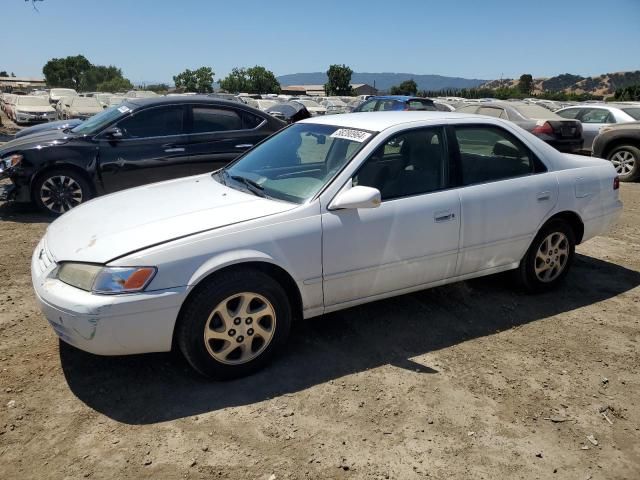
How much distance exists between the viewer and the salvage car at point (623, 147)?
10539 mm

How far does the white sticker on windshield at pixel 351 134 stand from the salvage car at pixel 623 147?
350 inches

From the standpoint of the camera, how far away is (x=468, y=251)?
4004 mm

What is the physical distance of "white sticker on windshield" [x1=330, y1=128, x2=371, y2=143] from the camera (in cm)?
375

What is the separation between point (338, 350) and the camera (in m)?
3.67

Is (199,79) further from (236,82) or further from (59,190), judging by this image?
(59,190)

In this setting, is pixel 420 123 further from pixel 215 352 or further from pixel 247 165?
pixel 215 352

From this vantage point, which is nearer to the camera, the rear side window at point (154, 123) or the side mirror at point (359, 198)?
the side mirror at point (359, 198)

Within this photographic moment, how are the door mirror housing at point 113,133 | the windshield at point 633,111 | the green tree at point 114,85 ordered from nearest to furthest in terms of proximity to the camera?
1. the door mirror housing at point 113,133
2. the windshield at point 633,111
3. the green tree at point 114,85

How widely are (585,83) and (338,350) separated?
5240 inches

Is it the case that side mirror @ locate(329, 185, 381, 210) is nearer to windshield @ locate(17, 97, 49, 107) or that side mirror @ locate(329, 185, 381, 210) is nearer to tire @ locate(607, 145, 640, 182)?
tire @ locate(607, 145, 640, 182)

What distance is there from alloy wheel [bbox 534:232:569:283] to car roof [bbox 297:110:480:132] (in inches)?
47.9

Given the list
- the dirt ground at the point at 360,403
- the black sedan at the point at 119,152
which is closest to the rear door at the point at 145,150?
the black sedan at the point at 119,152

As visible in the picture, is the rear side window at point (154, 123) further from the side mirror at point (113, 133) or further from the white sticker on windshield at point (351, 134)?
the white sticker on windshield at point (351, 134)

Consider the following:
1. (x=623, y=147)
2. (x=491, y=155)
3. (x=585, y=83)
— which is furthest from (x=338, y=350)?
(x=585, y=83)
